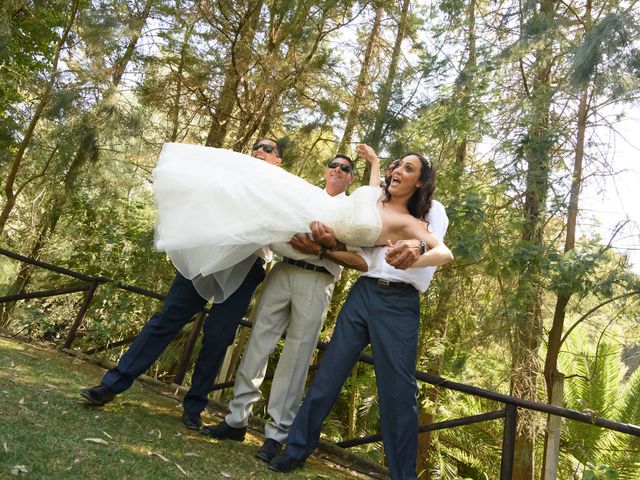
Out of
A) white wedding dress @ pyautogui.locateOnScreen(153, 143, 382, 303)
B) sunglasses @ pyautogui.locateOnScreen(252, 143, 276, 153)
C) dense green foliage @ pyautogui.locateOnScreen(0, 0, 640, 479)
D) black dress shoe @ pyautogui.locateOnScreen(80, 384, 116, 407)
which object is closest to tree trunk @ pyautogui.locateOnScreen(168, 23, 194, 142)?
dense green foliage @ pyautogui.locateOnScreen(0, 0, 640, 479)

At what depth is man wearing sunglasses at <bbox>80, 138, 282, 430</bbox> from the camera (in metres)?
2.91

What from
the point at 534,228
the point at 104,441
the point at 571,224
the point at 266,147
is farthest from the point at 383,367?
the point at 571,224

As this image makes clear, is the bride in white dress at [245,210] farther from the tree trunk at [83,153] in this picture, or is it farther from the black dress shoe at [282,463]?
the tree trunk at [83,153]

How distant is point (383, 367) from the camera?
2600 mm

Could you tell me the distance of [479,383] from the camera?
7.28m

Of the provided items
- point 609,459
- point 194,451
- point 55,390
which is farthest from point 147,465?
point 609,459

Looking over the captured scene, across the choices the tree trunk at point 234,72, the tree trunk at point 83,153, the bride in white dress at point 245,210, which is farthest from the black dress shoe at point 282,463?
the tree trunk at point 83,153

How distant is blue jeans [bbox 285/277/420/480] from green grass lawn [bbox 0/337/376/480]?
1.12 ft

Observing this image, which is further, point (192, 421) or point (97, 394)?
point (192, 421)

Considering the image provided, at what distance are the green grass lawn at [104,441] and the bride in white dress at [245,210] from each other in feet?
2.72

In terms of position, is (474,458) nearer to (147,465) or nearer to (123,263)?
(123,263)

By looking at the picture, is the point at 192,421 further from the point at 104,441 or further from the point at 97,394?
the point at 104,441

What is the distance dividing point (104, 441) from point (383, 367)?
133 cm

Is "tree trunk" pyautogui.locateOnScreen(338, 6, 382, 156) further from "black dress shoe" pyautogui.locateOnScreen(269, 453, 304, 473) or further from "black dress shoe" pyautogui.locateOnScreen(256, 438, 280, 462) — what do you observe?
"black dress shoe" pyautogui.locateOnScreen(269, 453, 304, 473)
